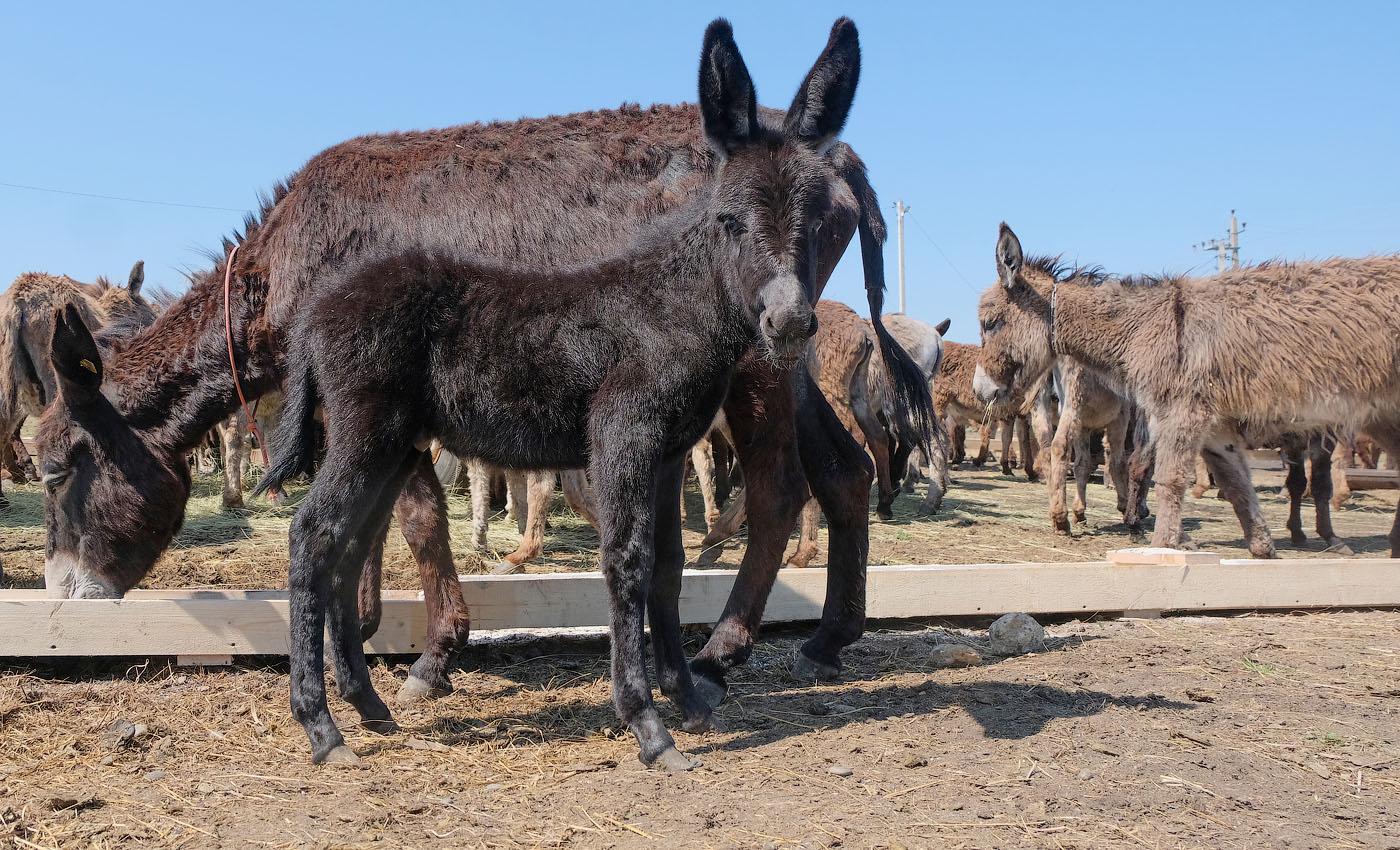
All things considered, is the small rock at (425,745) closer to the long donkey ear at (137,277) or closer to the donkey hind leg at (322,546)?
the donkey hind leg at (322,546)

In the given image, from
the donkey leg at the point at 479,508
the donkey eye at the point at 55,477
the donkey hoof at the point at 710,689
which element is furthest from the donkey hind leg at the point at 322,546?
the donkey leg at the point at 479,508

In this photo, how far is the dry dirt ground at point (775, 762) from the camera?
2912mm

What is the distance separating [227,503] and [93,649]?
6259mm

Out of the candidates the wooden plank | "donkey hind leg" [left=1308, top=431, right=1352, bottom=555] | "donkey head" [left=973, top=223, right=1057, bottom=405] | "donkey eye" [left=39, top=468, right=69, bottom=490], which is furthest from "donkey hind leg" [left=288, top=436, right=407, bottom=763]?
the wooden plank

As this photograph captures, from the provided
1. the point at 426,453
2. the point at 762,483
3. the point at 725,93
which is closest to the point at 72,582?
the point at 426,453

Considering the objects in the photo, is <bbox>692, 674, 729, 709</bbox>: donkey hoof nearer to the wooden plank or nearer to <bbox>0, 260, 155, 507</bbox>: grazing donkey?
<bbox>0, 260, 155, 507</bbox>: grazing donkey

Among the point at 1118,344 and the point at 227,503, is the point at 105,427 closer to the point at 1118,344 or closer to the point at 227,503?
the point at 227,503

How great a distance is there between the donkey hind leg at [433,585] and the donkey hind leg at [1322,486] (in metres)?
9.20

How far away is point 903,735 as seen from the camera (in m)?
3.77

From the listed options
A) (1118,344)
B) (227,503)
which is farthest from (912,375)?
(227,503)

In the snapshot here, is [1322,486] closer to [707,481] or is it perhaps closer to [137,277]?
[707,481]

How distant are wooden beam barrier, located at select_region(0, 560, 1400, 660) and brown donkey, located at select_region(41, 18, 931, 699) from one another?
0.34 meters

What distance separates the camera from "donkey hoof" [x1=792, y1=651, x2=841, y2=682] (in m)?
4.79

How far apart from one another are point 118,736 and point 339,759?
909 mm
